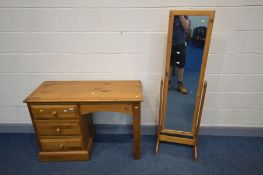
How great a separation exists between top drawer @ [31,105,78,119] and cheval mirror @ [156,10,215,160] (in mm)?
822

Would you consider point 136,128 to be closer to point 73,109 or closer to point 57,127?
point 73,109

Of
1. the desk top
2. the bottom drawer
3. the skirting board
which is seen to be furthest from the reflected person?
the bottom drawer

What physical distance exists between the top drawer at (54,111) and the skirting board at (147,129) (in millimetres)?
602

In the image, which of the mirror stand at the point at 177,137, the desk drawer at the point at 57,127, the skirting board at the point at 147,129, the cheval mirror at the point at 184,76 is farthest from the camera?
the skirting board at the point at 147,129

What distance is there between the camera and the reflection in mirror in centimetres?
152

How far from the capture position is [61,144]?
175cm

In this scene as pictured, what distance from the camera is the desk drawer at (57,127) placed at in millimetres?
1648

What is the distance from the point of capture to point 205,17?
57.2 inches

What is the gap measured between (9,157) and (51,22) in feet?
4.55

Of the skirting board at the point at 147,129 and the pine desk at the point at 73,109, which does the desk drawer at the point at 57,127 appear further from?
the skirting board at the point at 147,129

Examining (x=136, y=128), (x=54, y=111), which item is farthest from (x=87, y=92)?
(x=136, y=128)

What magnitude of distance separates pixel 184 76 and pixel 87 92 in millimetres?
865

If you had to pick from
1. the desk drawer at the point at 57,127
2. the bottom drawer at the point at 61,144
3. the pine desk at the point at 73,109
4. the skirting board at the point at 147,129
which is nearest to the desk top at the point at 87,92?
the pine desk at the point at 73,109

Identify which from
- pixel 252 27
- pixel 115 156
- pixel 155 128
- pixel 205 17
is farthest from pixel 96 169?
pixel 252 27
